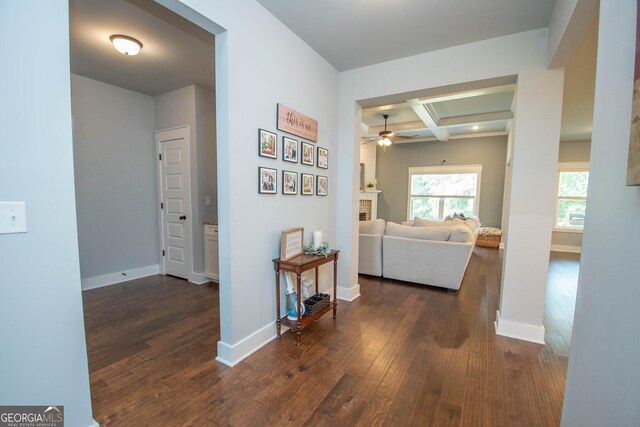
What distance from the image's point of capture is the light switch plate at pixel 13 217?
1.04 m

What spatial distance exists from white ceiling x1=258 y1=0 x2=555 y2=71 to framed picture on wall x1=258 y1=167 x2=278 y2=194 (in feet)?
4.24

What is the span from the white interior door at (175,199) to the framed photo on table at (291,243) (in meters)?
2.10

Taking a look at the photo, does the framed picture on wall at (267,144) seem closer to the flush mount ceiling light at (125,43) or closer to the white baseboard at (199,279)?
the flush mount ceiling light at (125,43)

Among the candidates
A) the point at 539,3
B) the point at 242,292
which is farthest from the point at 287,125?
the point at 539,3

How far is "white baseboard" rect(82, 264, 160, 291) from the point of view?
136 inches

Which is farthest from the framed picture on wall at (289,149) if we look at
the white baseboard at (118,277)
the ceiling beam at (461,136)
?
the ceiling beam at (461,136)

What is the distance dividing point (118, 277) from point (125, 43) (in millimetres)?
2967

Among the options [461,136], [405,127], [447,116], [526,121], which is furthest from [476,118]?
[526,121]

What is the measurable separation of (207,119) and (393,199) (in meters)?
5.85

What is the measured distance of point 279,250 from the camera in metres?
2.41

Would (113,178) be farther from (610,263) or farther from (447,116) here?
(447,116)

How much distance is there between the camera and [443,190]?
24.5 ft

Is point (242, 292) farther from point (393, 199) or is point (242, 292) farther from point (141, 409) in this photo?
point (393, 199)

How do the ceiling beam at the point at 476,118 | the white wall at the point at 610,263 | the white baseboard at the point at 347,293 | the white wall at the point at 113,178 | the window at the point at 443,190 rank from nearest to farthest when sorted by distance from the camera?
the white wall at the point at 610,263
the white baseboard at the point at 347,293
the white wall at the point at 113,178
the ceiling beam at the point at 476,118
the window at the point at 443,190
